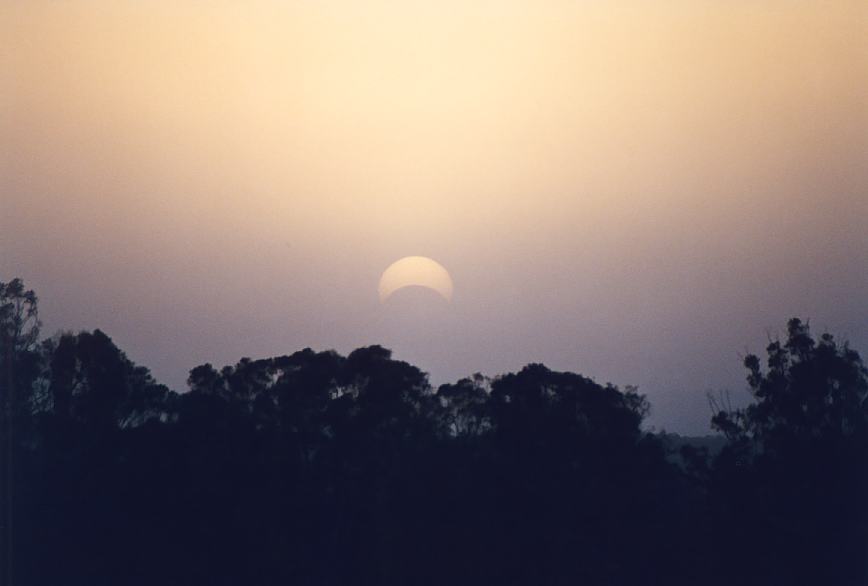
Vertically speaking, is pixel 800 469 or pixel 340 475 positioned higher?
pixel 340 475

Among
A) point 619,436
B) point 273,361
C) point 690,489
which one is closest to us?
point 690,489

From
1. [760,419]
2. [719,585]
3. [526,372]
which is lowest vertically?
[719,585]

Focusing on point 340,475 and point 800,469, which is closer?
point 800,469

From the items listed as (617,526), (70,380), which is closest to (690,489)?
(617,526)

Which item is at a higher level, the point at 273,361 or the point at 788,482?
the point at 273,361

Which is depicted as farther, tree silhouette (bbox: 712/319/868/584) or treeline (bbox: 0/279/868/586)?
treeline (bbox: 0/279/868/586)

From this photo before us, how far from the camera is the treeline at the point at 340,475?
29422 millimetres

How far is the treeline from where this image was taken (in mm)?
29422

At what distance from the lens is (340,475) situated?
32062 millimetres

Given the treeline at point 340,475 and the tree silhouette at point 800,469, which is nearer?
the tree silhouette at point 800,469

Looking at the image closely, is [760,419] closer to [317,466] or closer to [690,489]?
[690,489]

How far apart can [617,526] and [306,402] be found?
10555 mm

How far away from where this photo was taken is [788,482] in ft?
83.3

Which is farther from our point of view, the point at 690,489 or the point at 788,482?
the point at 690,489
